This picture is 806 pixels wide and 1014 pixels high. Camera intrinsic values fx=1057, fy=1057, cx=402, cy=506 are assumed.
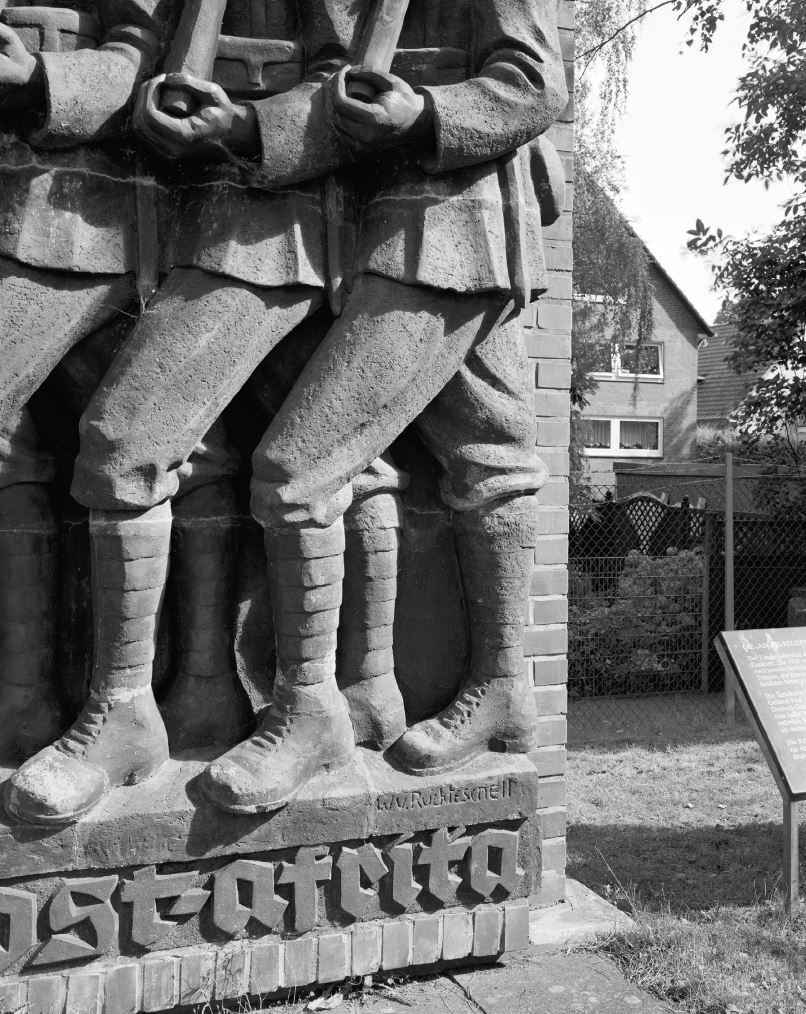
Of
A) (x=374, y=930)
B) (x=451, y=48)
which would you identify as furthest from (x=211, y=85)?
(x=374, y=930)

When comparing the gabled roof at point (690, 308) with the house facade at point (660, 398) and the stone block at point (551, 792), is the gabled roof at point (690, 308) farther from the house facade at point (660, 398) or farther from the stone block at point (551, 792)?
the stone block at point (551, 792)

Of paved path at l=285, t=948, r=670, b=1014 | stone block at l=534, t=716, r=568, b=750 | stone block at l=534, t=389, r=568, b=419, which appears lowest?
paved path at l=285, t=948, r=670, b=1014

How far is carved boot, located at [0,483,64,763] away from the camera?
2.67 meters

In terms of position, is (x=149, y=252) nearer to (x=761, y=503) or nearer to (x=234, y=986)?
(x=234, y=986)

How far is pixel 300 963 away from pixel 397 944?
0.27 metres

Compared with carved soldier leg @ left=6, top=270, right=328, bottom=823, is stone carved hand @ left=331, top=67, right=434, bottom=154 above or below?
above

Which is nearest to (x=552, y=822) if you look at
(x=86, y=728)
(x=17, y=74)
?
(x=86, y=728)

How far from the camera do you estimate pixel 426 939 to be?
2.83 m

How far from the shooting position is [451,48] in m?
2.79

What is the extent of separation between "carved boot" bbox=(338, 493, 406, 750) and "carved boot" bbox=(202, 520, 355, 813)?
10 cm

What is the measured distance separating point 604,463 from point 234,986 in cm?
2330

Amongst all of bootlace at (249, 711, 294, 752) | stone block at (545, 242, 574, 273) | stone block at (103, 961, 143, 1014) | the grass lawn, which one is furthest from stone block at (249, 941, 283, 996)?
stone block at (545, 242, 574, 273)

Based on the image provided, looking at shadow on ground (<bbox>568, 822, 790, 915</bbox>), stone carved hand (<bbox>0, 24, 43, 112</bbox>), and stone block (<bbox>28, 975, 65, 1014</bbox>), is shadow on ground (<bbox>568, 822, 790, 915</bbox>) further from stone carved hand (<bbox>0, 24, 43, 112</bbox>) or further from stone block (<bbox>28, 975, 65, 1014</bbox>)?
stone carved hand (<bbox>0, 24, 43, 112</bbox>)

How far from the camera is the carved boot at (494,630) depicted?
290cm
